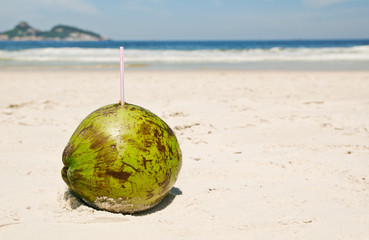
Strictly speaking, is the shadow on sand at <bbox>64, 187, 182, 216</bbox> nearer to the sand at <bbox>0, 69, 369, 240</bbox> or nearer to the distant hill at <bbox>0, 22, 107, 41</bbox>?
the sand at <bbox>0, 69, 369, 240</bbox>

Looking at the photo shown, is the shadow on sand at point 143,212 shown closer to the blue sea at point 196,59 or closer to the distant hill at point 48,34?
the blue sea at point 196,59

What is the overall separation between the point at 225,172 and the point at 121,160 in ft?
4.46

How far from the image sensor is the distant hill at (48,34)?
124438 mm

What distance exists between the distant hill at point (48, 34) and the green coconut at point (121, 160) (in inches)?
5173

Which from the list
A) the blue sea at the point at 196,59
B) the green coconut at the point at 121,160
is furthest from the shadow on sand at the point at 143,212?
the blue sea at the point at 196,59

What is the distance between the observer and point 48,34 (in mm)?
128875

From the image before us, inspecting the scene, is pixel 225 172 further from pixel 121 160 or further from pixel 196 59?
pixel 196 59

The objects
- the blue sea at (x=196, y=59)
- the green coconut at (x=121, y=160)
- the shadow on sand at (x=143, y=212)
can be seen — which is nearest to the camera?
the green coconut at (x=121, y=160)

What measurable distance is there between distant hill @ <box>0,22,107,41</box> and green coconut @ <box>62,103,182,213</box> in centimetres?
13139

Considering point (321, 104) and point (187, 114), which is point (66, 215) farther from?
point (321, 104)

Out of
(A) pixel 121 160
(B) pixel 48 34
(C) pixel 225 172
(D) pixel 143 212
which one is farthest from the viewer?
(B) pixel 48 34

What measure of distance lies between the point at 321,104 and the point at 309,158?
320 centimetres

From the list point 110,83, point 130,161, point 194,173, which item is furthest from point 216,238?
point 110,83

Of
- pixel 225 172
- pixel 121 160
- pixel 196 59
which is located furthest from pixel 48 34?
pixel 121 160
